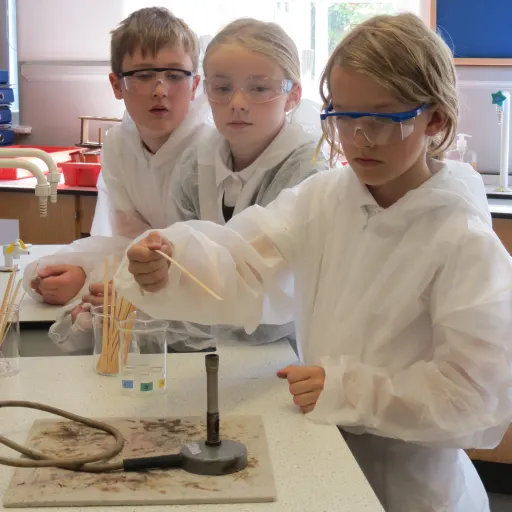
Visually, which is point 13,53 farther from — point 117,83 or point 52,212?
point 117,83

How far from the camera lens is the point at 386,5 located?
3541 millimetres

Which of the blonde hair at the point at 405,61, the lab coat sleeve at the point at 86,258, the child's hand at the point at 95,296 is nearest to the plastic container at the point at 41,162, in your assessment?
the lab coat sleeve at the point at 86,258

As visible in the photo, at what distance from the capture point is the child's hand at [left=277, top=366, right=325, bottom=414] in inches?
47.5

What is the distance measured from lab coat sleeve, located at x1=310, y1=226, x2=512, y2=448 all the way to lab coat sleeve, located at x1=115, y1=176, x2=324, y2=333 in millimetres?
234

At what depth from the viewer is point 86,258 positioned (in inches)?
74.0

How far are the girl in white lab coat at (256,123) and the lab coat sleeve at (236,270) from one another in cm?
16

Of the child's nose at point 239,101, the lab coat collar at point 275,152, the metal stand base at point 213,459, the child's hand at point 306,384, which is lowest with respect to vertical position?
the metal stand base at point 213,459

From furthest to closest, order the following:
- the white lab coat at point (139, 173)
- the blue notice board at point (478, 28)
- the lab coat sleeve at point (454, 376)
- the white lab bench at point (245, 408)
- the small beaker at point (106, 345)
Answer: the blue notice board at point (478, 28) < the white lab coat at point (139, 173) < the small beaker at point (106, 345) < the lab coat sleeve at point (454, 376) < the white lab bench at point (245, 408)

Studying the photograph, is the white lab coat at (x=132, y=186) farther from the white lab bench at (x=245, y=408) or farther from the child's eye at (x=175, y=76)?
the white lab bench at (x=245, y=408)

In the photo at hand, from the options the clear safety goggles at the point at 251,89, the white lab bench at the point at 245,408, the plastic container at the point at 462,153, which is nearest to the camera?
the white lab bench at the point at 245,408

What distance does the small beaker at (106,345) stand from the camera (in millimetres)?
1368

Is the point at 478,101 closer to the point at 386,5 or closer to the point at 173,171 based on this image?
the point at 386,5

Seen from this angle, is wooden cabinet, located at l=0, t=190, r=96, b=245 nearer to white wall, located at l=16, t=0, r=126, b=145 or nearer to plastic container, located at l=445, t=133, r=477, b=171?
white wall, located at l=16, t=0, r=126, b=145

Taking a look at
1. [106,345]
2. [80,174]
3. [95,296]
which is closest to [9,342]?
[106,345]
